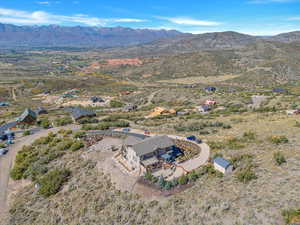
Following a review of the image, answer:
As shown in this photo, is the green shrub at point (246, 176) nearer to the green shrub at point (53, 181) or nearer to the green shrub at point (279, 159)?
the green shrub at point (279, 159)

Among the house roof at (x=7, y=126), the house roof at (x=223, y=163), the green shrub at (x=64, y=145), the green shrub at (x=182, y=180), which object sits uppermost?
the house roof at (x=223, y=163)

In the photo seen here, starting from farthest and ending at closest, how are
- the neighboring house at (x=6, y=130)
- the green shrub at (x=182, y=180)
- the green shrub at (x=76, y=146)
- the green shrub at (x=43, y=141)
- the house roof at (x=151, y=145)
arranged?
1. the neighboring house at (x=6, y=130)
2. the green shrub at (x=43, y=141)
3. the green shrub at (x=76, y=146)
4. the house roof at (x=151, y=145)
5. the green shrub at (x=182, y=180)

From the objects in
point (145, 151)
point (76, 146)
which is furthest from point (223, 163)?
point (76, 146)

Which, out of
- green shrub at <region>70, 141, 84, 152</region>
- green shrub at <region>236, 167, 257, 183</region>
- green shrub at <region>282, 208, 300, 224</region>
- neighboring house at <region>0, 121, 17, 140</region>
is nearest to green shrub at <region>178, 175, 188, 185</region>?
green shrub at <region>236, 167, 257, 183</region>

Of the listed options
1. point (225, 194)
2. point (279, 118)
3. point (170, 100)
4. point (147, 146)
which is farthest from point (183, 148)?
point (170, 100)

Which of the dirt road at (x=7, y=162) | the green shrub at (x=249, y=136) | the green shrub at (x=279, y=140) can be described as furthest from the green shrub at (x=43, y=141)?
the green shrub at (x=279, y=140)

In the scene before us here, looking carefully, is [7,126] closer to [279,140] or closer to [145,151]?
[145,151]

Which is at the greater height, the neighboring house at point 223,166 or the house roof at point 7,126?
the neighboring house at point 223,166

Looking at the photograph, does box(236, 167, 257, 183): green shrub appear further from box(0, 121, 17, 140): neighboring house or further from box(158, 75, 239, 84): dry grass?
box(158, 75, 239, 84): dry grass

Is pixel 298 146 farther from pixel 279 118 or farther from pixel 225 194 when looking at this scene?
pixel 279 118
